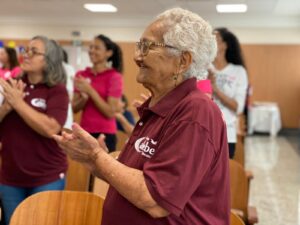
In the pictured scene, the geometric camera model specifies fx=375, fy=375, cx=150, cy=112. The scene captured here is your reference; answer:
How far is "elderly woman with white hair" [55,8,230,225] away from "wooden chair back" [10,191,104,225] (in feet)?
1.18

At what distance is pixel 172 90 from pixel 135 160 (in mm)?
219

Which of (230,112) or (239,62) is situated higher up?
(239,62)

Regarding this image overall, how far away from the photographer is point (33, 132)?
192 cm

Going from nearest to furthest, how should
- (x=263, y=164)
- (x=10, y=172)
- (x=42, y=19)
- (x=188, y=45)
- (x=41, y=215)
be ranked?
(x=188, y=45) < (x=41, y=215) < (x=10, y=172) < (x=263, y=164) < (x=42, y=19)

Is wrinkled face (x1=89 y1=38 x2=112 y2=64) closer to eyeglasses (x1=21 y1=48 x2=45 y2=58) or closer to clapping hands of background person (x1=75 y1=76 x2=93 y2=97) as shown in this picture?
clapping hands of background person (x1=75 y1=76 x2=93 y2=97)

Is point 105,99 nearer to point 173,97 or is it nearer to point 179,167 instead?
point 173,97

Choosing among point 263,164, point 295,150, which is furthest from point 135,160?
point 295,150

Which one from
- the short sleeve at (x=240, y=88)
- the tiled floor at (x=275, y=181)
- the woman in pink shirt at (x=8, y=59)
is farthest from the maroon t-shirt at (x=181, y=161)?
the woman in pink shirt at (x=8, y=59)

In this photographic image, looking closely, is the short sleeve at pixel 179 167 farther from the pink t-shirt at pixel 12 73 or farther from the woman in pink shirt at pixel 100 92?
the woman in pink shirt at pixel 100 92

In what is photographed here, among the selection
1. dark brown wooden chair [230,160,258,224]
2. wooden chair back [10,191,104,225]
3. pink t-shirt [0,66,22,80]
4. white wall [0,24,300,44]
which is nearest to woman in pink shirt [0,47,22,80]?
pink t-shirt [0,66,22,80]

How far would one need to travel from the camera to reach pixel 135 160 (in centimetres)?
102

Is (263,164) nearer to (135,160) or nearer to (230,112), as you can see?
(230,112)

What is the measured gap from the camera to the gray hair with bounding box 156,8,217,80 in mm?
994

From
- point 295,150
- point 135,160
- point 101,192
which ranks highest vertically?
point 135,160
